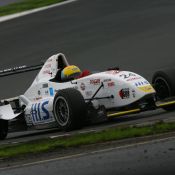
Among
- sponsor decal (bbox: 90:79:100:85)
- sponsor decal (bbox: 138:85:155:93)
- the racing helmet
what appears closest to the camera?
sponsor decal (bbox: 138:85:155:93)

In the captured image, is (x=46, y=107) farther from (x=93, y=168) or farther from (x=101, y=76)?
Result: (x=93, y=168)

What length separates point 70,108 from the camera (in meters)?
12.4

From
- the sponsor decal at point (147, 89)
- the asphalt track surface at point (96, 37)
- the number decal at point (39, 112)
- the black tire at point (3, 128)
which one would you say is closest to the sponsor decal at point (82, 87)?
the number decal at point (39, 112)

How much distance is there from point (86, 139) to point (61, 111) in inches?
103

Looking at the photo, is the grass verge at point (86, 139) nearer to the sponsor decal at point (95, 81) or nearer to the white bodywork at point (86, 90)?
the white bodywork at point (86, 90)

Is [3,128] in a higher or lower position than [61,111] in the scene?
lower

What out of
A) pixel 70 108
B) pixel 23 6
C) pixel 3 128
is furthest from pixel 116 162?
pixel 23 6

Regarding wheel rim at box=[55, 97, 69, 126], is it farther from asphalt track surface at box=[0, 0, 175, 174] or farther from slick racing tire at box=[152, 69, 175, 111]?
asphalt track surface at box=[0, 0, 175, 174]

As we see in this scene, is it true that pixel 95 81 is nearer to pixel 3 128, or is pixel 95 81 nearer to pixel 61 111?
pixel 61 111

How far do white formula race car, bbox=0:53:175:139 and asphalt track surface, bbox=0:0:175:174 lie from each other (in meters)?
3.69

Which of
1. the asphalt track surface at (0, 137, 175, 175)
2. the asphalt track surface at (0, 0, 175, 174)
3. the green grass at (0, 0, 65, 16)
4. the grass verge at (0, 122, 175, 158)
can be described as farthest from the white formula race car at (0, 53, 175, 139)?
the green grass at (0, 0, 65, 16)

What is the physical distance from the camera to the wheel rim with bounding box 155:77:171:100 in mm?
13500

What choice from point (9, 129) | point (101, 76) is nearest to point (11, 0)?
point (9, 129)

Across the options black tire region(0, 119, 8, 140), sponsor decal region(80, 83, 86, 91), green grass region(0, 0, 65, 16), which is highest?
green grass region(0, 0, 65, 16)
